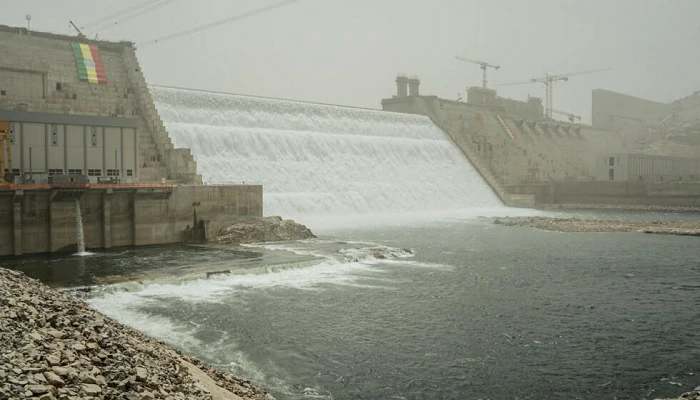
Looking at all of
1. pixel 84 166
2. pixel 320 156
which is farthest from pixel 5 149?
pixel 320 156

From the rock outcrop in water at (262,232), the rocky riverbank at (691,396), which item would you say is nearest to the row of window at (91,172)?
the rock outcrop in water at (262,232)

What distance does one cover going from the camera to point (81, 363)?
7.31m

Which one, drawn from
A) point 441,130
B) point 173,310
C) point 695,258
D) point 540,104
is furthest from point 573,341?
point 540,104

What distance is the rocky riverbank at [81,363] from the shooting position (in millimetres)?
6562

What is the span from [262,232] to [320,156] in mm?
18642

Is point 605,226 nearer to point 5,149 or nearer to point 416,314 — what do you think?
point 416,314

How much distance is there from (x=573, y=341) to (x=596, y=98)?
114330 mm

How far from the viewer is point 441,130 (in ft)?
213

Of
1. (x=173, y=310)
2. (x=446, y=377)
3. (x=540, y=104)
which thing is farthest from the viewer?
(x=540, y=104)

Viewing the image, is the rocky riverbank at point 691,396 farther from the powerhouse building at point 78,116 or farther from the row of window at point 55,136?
the row of window at point 55,136

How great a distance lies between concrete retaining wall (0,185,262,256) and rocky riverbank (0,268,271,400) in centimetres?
1440

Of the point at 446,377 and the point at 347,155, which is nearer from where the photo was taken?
the point at 446,377

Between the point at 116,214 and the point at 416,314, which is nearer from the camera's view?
the point at 416,314

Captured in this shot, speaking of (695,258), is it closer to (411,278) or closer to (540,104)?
(411,278)
